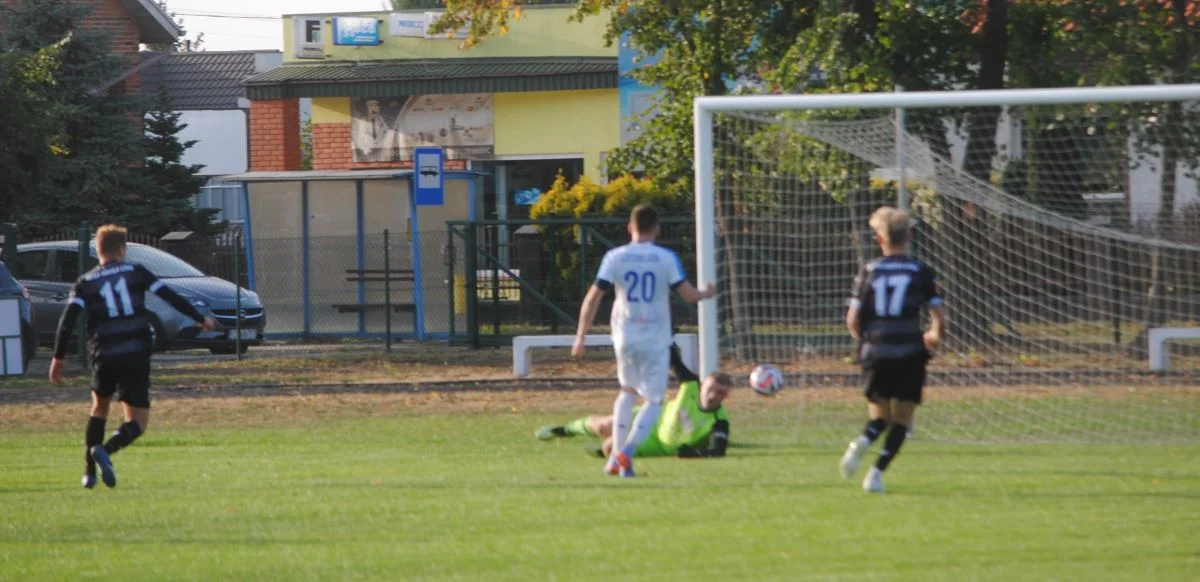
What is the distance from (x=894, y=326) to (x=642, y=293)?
1.64 meters

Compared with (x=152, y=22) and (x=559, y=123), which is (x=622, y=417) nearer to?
(x=559, y=123)

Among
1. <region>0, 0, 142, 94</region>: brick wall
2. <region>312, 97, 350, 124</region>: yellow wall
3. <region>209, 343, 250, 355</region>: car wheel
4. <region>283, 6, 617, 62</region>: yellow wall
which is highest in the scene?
<region>0, 0, 142, 94</region>: brick wall

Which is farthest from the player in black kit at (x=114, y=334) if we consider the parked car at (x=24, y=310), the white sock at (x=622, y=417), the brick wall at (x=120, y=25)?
the brick wall at (x=120, y=25)

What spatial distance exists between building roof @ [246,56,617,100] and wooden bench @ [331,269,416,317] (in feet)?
31.6

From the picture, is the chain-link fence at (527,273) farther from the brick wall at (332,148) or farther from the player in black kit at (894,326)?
the player in black kit at (894,326)

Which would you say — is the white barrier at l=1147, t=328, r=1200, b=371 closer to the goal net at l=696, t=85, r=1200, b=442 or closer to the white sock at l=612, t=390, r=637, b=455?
the goal net at l=696, t=85, r=1200, b=442

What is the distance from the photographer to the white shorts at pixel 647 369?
34.1 ft

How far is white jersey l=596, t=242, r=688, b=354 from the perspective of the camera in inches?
408

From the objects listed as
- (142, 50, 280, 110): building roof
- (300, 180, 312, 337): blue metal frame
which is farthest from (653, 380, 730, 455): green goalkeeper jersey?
(142, 50, 280, 110): building roof

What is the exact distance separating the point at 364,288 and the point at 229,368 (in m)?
4.55

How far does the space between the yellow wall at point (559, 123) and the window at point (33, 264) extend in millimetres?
13502

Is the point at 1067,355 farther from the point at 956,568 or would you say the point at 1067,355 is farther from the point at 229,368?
the point at 229,368

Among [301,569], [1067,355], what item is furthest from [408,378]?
[301,569]

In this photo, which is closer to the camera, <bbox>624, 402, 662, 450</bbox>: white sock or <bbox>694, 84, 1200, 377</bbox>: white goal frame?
<bbox>624, 402, 662, 450</bbox>: white sock
